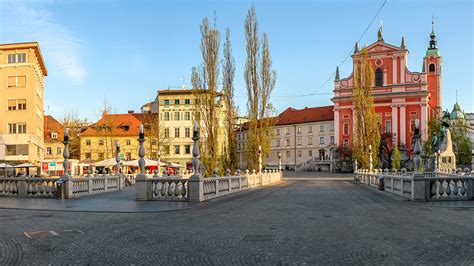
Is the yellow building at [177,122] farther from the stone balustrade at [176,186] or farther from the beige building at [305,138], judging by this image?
the stone balustrade at [176,186]

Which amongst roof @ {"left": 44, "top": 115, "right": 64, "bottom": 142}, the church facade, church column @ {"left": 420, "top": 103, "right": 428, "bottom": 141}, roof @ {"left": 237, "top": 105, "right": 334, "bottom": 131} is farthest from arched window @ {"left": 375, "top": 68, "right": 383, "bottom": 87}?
roof @ {"left": 44, "top": 115, "right": 64, "bottom": 142}

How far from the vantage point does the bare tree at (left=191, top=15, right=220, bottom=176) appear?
31297 mm

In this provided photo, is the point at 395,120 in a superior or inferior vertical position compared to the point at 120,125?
superior

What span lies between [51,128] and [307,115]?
54357 mm

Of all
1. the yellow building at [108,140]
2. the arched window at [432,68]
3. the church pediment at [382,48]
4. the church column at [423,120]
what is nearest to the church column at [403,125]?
the church column at [423,120]

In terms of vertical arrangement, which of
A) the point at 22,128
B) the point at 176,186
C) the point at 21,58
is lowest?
the point at 176,186

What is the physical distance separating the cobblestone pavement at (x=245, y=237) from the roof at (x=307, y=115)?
89.6 m

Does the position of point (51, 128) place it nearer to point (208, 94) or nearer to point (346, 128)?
point (346, 128)

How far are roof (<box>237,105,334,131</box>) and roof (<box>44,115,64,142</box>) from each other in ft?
152

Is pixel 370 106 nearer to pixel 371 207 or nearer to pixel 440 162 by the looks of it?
pixel 440 162

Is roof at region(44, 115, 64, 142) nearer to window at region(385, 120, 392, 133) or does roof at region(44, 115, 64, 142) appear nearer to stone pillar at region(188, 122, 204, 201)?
window at region(385, 120, 392, 133)

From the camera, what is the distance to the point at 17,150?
194 feet

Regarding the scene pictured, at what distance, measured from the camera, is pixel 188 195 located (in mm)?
19891

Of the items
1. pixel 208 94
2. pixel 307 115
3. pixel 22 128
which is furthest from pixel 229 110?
pixel 307 115
